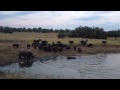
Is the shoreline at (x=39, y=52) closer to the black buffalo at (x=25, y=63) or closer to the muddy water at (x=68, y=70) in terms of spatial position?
the black buffalo at (x=25, y=63)

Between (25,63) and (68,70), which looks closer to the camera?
(68,70)

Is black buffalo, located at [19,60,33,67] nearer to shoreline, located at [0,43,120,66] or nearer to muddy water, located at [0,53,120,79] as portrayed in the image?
muddy water, located at [0,53,120,79]

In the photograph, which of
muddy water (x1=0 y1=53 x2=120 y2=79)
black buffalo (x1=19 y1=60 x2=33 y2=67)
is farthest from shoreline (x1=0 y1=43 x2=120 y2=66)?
muddy water (x1=0 y1=53 x2=120 y2=79)

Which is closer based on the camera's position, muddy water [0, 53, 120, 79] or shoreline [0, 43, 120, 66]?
muddy water [0, 53, 120, 79]

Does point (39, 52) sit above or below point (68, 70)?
above

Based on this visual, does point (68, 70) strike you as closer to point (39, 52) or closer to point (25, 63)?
point (25, 63)

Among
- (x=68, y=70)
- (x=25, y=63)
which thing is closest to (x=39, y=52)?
(x=25, y=63)

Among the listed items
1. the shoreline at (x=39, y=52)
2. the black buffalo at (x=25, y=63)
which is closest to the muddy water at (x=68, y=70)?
the black buffalo at (x=25, y=63)

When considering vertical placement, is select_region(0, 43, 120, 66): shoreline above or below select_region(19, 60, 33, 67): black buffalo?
above

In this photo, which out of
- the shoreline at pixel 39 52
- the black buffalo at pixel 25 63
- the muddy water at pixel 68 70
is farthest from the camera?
the shoreline at pixel 39 52

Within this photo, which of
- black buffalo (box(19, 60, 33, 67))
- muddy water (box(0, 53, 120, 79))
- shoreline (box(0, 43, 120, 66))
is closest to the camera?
muddy water (box(0, 53, 120, 79))

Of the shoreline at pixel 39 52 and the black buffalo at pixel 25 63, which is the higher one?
the shoreline at pixel 39 52


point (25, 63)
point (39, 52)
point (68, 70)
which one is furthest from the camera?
point (39, 52)
